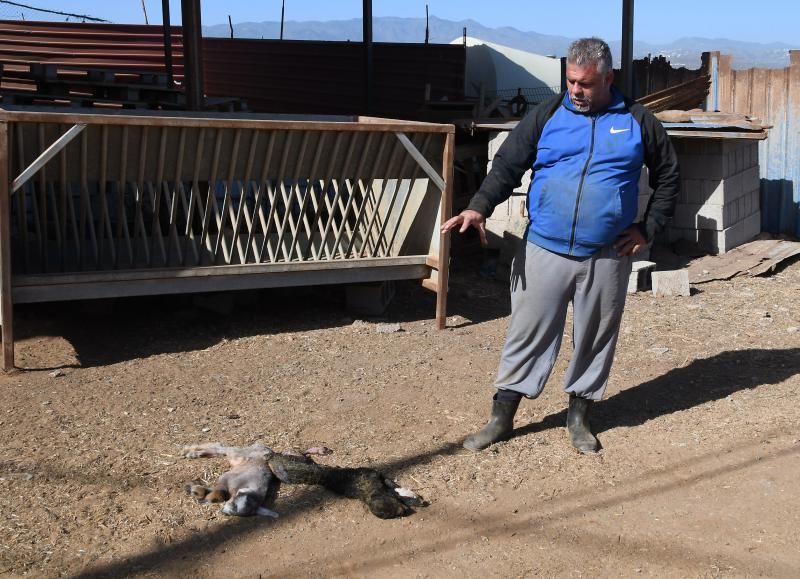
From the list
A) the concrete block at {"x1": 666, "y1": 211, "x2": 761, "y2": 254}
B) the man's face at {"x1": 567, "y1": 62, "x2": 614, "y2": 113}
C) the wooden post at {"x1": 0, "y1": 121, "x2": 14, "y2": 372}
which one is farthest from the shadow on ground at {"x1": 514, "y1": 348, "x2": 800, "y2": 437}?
the concrete block at {"x1": 666, "y1": 211, "x2": 761, "y2": 254}

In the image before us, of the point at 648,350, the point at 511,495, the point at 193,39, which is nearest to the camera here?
the point at 511,495

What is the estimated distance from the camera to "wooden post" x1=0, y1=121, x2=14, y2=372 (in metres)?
5.86

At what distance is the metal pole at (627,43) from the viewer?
36.4 feet

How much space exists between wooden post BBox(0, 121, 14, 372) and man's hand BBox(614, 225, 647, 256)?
11.7 feet

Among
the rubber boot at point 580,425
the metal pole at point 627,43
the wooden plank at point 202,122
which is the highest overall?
the metal pole at point 627,43

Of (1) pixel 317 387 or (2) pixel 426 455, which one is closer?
(2) pixel 426 455

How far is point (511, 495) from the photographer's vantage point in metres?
4.52

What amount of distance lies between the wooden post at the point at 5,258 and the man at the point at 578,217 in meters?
2.78

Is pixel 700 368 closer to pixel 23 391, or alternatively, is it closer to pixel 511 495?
pixel 511 495

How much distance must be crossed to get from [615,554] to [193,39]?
274 inches

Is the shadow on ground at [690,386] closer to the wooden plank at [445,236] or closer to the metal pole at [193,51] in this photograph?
the wooden plank at [445,236]

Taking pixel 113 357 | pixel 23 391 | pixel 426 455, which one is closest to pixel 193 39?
pixel 113 357

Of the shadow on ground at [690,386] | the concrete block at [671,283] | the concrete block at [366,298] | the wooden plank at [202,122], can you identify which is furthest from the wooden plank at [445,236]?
the concrete block at [671,283]

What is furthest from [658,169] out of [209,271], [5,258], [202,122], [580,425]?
[5,258]
